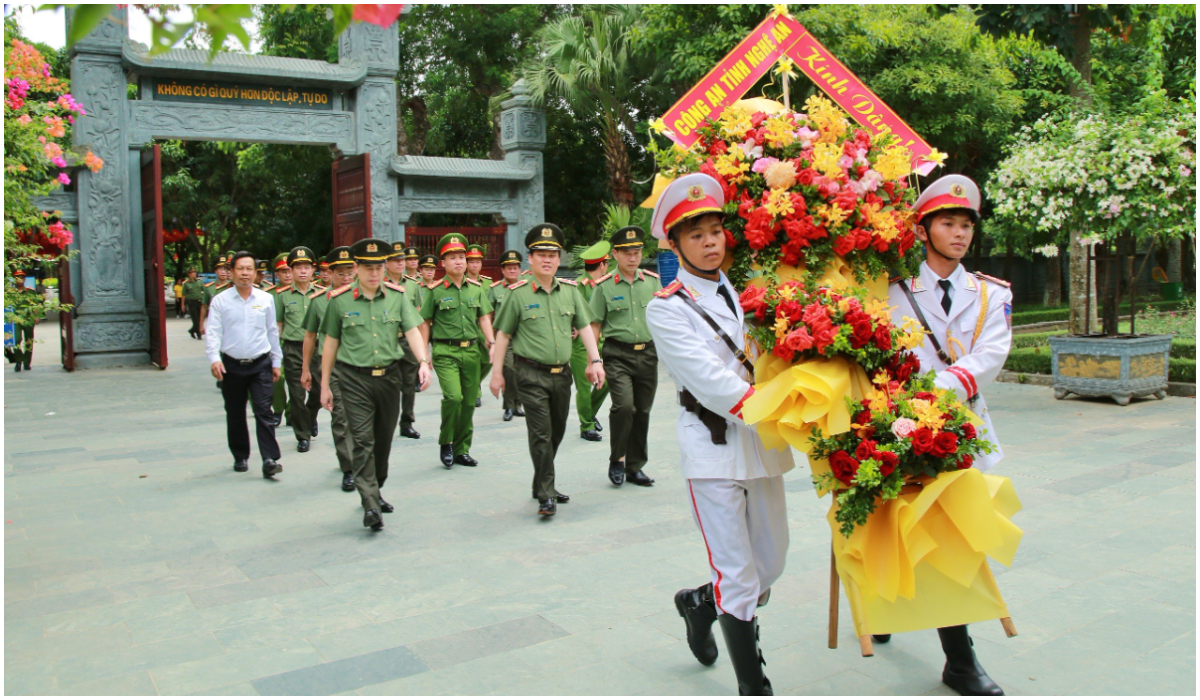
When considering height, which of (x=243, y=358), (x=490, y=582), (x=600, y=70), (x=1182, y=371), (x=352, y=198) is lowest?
(x=490, y=582)

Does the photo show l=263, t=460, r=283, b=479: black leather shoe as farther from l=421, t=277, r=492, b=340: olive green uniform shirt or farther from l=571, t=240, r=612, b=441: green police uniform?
l=571, t=240, r=612, b=441: green police uniform

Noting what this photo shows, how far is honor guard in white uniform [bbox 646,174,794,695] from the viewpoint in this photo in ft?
10.7

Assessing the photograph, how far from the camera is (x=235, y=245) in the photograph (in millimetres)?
33625

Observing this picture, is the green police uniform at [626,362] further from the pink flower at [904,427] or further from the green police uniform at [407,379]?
the pink flower at [904,427]

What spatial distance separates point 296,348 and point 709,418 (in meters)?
6.78

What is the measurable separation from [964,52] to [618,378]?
14.1 meters

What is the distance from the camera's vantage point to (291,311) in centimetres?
947

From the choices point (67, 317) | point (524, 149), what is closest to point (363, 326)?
point (67, 317)

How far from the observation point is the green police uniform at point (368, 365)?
5914 mm

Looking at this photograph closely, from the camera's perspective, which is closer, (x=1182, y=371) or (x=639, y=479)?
(x=639, y=479)

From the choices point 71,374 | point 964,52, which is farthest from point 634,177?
point 71,374

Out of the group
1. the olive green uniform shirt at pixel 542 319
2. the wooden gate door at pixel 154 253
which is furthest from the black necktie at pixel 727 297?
the wooden gate door at pixel 154 253

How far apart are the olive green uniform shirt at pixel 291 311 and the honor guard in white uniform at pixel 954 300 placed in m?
7.03

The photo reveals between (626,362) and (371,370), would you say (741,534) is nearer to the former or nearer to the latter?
(371,370)
